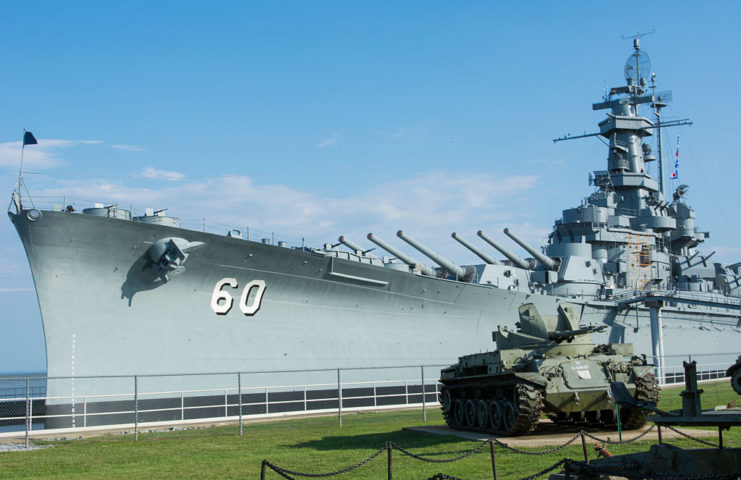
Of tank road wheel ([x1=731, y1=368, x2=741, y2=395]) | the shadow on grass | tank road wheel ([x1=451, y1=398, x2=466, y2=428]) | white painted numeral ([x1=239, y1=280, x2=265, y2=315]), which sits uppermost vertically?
white painted numeral ([x1=239, y1=280, x2=265, y2=315])

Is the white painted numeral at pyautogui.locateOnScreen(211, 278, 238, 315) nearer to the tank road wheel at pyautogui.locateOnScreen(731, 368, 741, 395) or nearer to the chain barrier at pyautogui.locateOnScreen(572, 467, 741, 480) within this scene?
the chain barrier at pyautogui.locateOnScreen(572, 467, 741, 480)

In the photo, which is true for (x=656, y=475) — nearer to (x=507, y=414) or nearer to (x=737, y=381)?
(x=737, y=381)

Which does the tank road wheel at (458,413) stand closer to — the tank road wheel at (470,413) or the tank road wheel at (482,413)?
the tank road wheel at (470,413)

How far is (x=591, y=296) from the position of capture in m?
28.9

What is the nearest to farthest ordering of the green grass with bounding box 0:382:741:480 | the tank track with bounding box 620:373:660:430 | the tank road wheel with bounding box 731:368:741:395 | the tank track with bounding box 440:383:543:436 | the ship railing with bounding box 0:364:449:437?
1. the tank road wheel with bounding box 731:368:741:395
2. the green grass with bounding box 0:382:741:480
3. the tank track with bounding box 440:383:543:436
4. the tank track with bounding box 620:373:660:430
5. the ship railing with bounding box 0:364:449:437

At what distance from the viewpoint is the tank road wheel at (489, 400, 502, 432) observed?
11898mm

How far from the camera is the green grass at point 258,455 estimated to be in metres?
8.98

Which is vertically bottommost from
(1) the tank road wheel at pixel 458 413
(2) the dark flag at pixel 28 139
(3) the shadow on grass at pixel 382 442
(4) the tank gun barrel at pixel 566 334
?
(3) the shadow on grass at pixel 382 442

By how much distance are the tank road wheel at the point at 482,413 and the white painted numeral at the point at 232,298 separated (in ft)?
27.8

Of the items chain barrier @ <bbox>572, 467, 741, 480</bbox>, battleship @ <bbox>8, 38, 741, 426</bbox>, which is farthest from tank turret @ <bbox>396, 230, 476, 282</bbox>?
chain barrier @ <bbox>572, 467, 741, 480</bbox>

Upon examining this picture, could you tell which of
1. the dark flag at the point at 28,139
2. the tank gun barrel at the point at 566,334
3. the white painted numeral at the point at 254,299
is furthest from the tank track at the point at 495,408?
the dark flag at the point at 28,139

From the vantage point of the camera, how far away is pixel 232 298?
755 inches

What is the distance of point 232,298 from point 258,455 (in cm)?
901

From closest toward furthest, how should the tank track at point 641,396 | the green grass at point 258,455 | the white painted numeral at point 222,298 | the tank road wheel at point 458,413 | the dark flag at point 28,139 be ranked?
the green grass at point 258,455
the tank track at point 641,396
the tank road wheel at point 458,413
the dark flag at point 28,139
the white painted numeral at point 222,298
